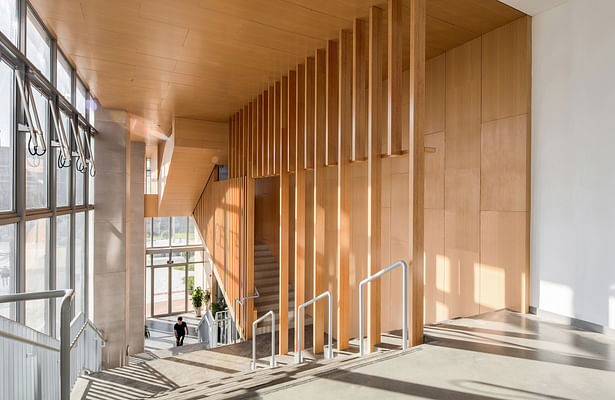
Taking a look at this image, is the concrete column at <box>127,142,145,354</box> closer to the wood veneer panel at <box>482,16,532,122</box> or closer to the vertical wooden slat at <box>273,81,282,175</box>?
the vertical wooden slat at <box>273,81,282,175</box>

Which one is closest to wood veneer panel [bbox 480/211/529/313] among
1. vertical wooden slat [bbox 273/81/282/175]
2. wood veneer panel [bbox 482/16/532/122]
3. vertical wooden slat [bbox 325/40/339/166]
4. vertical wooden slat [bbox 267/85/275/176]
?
wood veneer panel [bbox 482/16/532/122]

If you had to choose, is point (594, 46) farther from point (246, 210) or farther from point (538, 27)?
point (246, 210)

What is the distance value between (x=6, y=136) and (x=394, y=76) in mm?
3745

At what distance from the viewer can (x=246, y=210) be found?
772 cm

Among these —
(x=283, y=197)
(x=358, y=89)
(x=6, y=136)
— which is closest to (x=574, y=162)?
(x=358, y=89)

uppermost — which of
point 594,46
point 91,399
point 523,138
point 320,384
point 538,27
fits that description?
point 538,27

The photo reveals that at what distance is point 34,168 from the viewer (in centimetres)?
407

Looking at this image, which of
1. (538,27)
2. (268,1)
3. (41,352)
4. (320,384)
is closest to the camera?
(320,384)

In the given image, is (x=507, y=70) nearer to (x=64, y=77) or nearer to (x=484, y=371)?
(x=484, y=371)

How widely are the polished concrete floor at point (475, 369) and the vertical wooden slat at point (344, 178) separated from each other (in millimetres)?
586

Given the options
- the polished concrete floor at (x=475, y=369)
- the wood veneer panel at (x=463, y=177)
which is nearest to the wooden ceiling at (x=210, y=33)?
the wood veneer panel at (x=463, y=177)

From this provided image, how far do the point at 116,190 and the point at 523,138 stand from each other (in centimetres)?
782

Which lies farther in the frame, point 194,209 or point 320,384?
point 194,209

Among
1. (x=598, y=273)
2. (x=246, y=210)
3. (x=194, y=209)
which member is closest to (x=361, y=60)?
(x=598, y=273)
